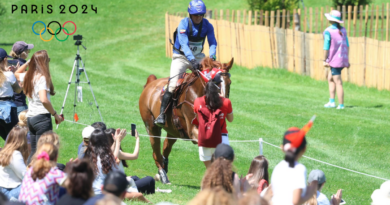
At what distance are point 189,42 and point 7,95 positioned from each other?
128 inches

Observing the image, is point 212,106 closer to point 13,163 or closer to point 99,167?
point 99,167

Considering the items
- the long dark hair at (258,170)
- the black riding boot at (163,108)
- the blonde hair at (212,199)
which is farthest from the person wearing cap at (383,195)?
the black riding boot at (163,108)

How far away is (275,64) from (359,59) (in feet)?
15.1

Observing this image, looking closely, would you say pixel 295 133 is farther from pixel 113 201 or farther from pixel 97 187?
pixel 97 187

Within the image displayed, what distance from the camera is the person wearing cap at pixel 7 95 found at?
8.98 metres

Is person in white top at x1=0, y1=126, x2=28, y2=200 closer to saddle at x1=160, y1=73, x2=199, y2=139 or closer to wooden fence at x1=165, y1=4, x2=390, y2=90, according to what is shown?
saddle at x1=160, y1=73, x2=199, y2=139

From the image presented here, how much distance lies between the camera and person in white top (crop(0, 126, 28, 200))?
671 centimetres

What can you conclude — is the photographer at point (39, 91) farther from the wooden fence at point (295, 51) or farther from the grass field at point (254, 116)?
the wooden fence at point (295, 51)

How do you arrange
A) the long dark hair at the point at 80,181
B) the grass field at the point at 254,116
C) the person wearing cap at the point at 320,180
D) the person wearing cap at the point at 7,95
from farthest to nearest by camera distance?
the grass field at the point at 254,116, the person wearing cap at the point at 7,95, the person wearing cap at the point at 320,180, the long dark hair at the point at 80,181

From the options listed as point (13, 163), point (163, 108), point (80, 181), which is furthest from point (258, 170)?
point (163, 108)

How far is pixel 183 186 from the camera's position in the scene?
31.3 feet

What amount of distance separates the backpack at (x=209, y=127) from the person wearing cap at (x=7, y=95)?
3.46 meters

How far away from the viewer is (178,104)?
30.9 ft

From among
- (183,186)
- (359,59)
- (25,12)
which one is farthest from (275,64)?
(25,12)
